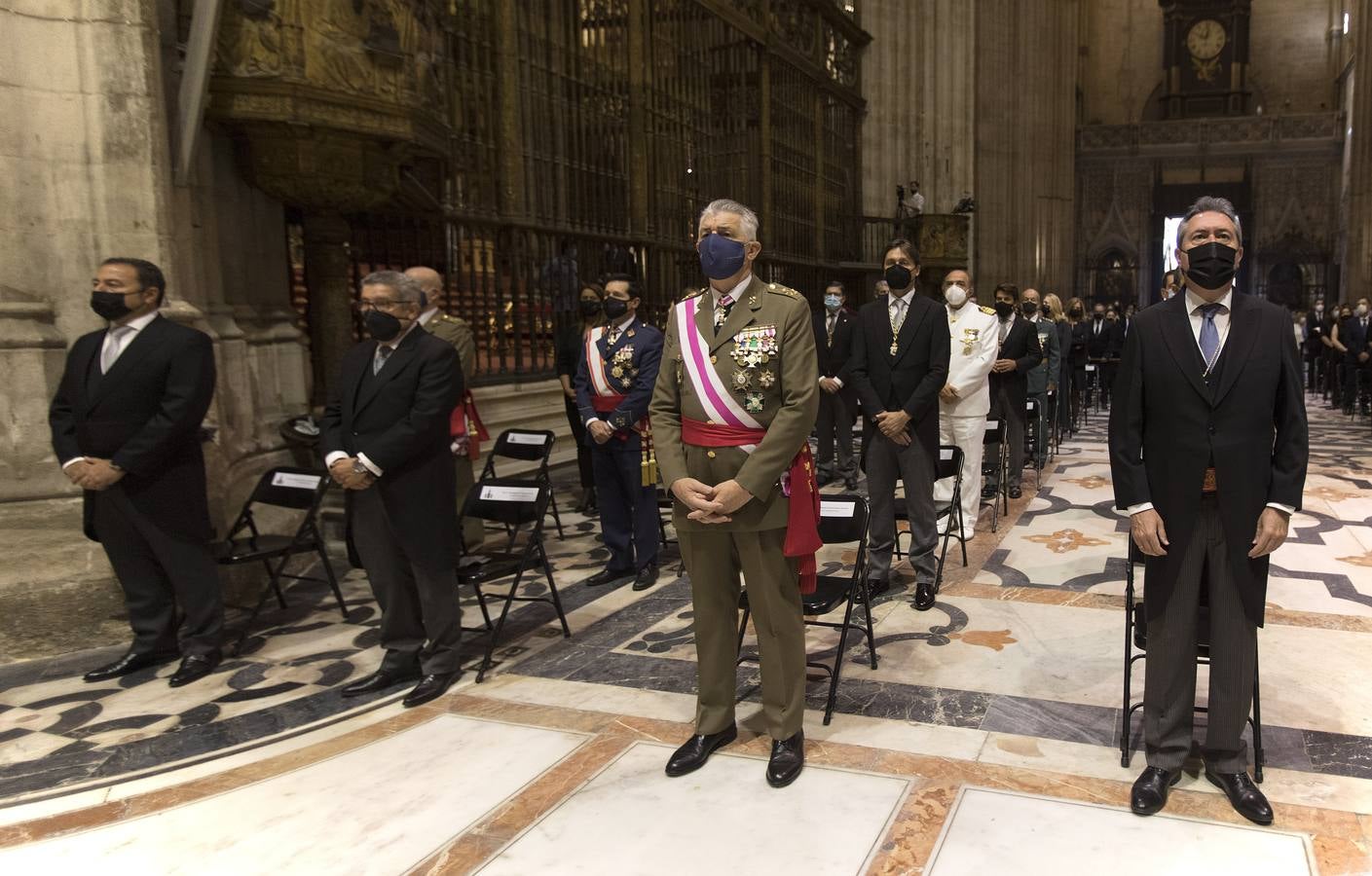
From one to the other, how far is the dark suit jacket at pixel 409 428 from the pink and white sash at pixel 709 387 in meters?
1.14

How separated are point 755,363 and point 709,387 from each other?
0.16 m

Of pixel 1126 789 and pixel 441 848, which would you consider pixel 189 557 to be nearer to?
pixel 441 848

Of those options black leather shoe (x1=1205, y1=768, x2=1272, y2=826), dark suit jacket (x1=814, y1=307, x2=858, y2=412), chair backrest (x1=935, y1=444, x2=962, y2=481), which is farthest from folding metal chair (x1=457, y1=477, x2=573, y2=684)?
dark suit jacket (x1=814, y1=307, x2=858, y2=412)

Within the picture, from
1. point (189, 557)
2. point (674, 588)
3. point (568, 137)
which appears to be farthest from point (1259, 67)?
point (189, 557)

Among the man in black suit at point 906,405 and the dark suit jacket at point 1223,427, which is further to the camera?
the man in black suit at point 906,405

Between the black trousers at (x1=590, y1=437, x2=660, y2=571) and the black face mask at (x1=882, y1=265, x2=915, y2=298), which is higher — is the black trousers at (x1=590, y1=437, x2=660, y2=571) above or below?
below

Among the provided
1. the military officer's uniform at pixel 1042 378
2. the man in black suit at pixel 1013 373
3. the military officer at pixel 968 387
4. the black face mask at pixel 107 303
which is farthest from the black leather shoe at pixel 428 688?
the military officer's uniform at pixel 1042 378

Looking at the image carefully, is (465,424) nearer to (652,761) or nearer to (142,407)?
(142,407)

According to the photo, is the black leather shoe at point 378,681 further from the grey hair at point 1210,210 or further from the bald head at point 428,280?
the grey hair at point 1210,210

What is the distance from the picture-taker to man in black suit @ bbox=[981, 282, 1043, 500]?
7289 mm

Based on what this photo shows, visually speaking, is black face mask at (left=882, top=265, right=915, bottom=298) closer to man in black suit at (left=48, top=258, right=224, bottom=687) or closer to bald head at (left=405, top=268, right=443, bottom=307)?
bald head at (left=405, top=268, right=443, bottom=307)

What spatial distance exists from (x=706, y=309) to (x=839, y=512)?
3.57 ft

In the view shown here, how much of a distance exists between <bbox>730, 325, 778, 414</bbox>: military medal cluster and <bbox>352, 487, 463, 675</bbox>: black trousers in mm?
1505

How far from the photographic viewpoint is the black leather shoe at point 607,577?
5.45m
